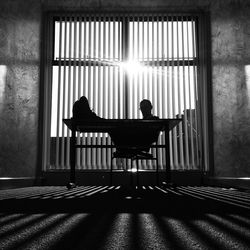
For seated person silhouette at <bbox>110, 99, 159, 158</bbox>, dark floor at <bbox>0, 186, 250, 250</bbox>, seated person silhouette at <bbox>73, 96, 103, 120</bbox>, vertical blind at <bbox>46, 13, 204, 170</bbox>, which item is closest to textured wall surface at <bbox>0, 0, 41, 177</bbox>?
vertical blind at <bbox>46, 13, 204, 170</bbox>

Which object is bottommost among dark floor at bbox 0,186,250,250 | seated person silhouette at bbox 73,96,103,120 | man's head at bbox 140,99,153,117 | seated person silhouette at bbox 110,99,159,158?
dark floor at bbox 0,186,250,250

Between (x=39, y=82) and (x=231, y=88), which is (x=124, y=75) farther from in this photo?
(x=231, y=88)

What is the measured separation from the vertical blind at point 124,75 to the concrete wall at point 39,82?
0.26 metres

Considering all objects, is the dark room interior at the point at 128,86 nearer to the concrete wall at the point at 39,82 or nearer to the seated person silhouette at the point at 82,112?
→ the concrete wall at the point at 39,82

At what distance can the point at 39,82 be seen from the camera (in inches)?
209

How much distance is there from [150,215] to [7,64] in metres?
3.15

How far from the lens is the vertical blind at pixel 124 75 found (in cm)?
515

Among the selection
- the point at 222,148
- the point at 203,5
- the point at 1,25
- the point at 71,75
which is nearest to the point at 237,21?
the point at 203,5

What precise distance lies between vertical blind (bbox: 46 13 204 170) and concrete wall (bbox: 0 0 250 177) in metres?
0.26

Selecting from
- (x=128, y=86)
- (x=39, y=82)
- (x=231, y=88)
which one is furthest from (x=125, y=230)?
(x=39, y=82)

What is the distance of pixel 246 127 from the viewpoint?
3844 mm

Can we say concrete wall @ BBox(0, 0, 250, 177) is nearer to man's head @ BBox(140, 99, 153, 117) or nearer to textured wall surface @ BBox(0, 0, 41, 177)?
textured wall surface @ BBox(0, 0, 41, 177)

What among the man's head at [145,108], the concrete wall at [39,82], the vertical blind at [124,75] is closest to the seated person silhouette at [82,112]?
the concrete wall at [39,82]

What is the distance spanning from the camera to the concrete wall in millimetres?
3889
